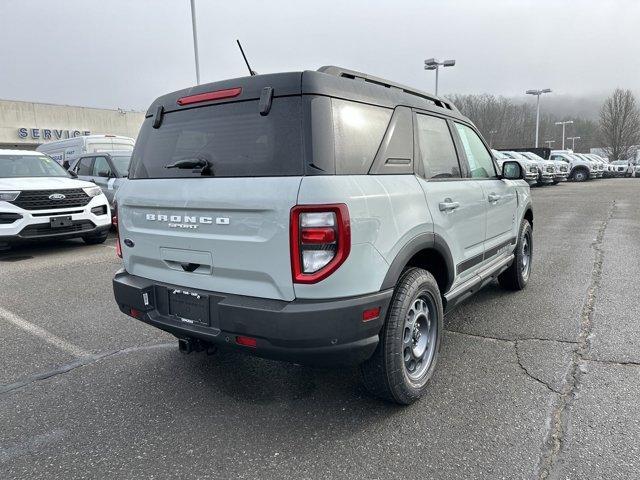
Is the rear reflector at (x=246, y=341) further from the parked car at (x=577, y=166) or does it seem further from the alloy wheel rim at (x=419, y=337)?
the parked car at (x=577, y=166)

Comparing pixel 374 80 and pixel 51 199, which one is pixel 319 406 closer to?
pixel 374 80

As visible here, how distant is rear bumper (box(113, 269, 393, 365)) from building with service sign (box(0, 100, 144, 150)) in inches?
1445

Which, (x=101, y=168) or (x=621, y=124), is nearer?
(x=101, y=168)

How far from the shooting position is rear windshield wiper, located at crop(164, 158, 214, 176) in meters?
2.79

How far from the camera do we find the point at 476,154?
4.33 metres

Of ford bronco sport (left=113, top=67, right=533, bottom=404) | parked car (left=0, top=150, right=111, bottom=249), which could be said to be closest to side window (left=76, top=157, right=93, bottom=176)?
parked car (left=0, top=150, right=111, bottom=249)

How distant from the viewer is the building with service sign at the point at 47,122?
33.8 metres

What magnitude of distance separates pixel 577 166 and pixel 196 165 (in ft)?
109

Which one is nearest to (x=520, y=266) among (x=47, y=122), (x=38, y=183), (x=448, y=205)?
(x=448, y=205)

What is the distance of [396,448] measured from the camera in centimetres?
258

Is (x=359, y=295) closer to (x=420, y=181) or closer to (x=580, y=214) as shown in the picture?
(x=420, y=181)

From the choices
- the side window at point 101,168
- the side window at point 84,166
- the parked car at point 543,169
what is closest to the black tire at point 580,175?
the parked car at point 543,169

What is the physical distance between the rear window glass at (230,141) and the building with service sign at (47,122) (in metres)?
35.8

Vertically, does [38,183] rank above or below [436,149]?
below
